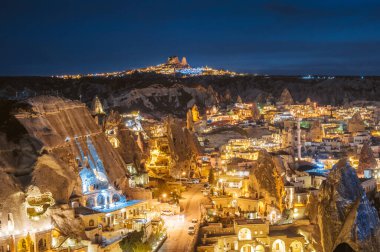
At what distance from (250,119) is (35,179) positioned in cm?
5558

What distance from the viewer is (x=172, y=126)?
5331 centimetres

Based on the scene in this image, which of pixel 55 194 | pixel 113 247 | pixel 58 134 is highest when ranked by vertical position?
pixel 58 134

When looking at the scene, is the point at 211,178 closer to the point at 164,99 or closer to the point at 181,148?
the point at 181,148

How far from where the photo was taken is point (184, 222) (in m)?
35.0

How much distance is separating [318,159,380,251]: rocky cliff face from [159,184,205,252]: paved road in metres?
8.40

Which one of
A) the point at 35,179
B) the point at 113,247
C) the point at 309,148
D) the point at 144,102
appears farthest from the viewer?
the point at 144,102

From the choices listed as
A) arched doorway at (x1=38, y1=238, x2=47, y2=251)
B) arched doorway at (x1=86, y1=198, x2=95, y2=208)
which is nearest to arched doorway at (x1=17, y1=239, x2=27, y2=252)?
arched doorway at (x1=38, y1=238, x2=47, y2=251)

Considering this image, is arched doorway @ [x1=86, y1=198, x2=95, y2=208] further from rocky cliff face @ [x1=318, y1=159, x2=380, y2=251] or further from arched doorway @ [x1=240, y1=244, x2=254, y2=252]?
rocky cliff face @ [x1=318, y1=159, x2=380, y2=251]

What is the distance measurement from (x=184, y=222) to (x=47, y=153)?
448 inches

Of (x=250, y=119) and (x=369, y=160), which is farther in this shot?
(x=250, y=119)

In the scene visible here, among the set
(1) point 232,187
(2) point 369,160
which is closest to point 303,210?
(1) point 232,187

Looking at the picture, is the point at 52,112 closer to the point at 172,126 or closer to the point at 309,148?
the point at 172,126

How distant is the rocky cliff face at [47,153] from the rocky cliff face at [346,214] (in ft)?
46.2

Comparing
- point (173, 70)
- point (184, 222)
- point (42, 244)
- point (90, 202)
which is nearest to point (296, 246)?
point (184, 222)
